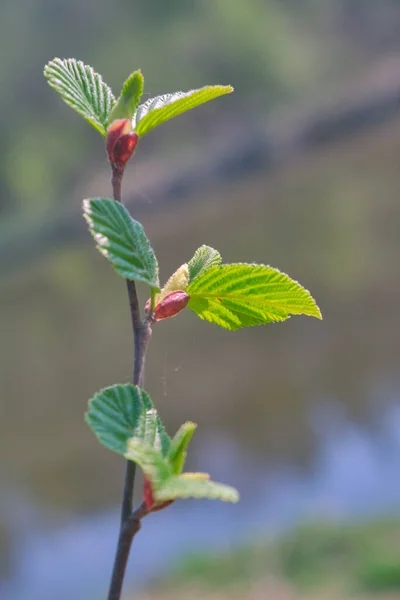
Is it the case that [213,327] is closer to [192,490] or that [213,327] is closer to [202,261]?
[202,261]

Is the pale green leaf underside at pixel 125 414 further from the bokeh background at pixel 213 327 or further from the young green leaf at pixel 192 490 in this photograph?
the bokeh background at pixel 213 327

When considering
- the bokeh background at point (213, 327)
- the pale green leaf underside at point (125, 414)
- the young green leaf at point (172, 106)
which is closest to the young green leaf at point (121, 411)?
the pale green leaf underside at point (125, 414)

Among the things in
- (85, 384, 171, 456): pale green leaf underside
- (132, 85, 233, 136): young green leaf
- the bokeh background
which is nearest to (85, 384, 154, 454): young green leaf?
(85, 384, 171, 456): pale green leaf underside

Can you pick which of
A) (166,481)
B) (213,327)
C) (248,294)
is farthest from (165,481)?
(213,327)

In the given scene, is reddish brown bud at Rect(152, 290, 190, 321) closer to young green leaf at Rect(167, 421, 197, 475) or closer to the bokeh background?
young green leaf at Rect(167, 421, 197, 475)

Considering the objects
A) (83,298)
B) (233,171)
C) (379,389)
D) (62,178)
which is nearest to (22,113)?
(62,178)

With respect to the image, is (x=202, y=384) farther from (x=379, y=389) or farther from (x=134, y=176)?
(x=134, y=176)
